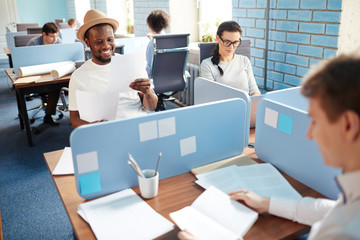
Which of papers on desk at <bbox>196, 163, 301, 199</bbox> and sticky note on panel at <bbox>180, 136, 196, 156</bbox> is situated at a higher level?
sticky note on panel at <bbox>180, 136, 196, 156</bbox>

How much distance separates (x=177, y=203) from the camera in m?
1.20

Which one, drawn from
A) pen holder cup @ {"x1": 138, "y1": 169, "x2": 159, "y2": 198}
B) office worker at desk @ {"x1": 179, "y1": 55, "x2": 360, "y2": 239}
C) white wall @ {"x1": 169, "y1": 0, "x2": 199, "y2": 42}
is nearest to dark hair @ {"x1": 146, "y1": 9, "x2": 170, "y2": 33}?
white wall @ {"x1": 169, "y1": 0, "x2": 199, "y2": 42}

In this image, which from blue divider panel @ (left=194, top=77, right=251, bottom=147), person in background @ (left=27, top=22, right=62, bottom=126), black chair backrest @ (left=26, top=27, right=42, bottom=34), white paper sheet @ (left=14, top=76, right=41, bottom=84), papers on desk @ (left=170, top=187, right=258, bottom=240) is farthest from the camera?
black chair backrest @ (left=26, top=27, right=42, bottom=34)

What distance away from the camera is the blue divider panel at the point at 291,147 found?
124cm


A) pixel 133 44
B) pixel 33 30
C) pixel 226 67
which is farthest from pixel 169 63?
pixel 33 30

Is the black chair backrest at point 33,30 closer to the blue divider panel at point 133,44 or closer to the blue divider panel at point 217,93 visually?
the blue divider panel at point 133,44

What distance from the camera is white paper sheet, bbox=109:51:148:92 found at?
1825mm

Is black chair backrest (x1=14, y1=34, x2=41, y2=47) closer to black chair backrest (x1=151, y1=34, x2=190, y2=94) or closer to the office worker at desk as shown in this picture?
black chair backrest (x1=151, y1=34, x2=190, y2=94)

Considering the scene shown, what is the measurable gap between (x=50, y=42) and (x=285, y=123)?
150 inches

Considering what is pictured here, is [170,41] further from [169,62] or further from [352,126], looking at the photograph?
[352,126]

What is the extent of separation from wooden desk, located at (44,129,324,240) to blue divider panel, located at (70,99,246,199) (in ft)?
0.19

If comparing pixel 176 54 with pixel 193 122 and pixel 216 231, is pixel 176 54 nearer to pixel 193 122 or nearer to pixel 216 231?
pixel 193 122

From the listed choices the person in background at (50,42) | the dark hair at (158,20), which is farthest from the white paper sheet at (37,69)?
the dark hair at (158,20)

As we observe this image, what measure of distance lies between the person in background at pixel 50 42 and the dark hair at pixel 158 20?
4.13ft
